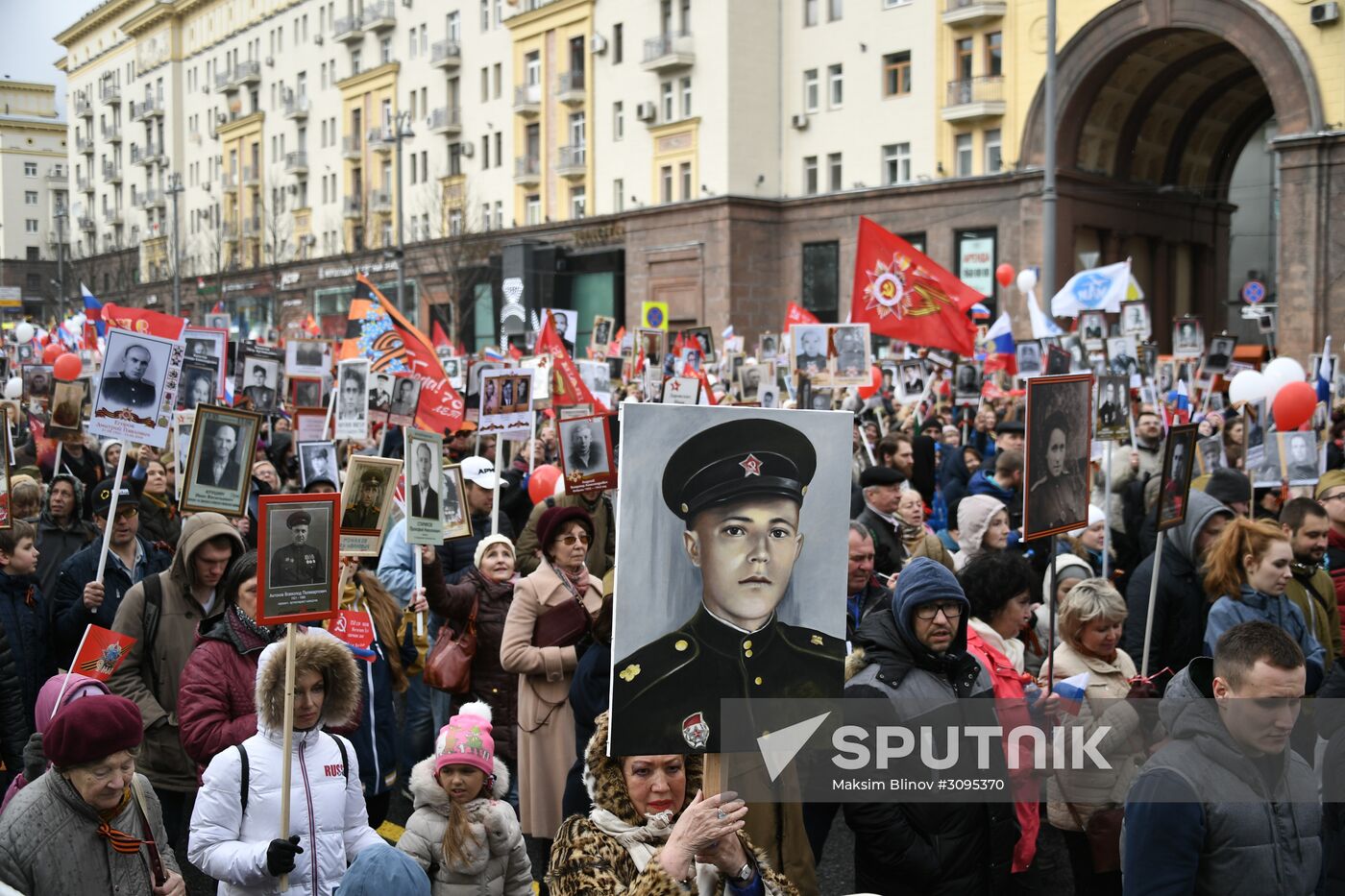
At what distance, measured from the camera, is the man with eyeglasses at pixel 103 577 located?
6.55 metres

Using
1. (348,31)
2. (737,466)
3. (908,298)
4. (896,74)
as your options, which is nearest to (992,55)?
(896,74)

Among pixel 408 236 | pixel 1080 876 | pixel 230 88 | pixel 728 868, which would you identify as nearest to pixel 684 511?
pixel 728 868

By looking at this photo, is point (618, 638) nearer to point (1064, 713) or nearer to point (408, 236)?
point (1064, 713)

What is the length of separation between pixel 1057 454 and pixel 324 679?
329 cm

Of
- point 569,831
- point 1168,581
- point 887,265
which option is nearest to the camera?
point 569,831

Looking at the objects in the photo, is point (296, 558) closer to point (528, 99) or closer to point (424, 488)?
point (424, 488)

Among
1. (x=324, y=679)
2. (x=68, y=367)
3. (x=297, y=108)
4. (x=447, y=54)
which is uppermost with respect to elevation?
(x=297, y=108)

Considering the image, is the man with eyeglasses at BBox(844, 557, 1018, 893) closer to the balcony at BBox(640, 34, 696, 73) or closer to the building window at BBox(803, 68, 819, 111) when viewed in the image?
the building window at BBox(803, 68, 819, 111)

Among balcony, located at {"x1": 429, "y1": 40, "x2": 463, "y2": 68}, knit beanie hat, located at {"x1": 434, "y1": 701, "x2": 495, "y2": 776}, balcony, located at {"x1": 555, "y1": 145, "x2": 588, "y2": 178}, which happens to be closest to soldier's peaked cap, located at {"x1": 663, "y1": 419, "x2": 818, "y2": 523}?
knit beanie hat, located at {"x1": 434, "y1": 701, "x2": 495, "y2": 776}

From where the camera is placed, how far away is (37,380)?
17.0 metres

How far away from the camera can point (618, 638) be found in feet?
10.3

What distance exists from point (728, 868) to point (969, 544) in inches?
170

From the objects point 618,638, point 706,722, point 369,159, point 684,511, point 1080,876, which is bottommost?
point 1080,876

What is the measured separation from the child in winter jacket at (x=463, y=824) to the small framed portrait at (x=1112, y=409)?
5679 mm
